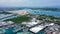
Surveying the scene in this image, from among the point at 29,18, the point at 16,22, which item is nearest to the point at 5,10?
the point at 16,22

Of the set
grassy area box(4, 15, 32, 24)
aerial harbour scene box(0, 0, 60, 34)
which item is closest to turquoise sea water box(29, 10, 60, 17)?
aerial harbour scene box(0, 0, 60, 34)

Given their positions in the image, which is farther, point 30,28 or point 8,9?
point 8,9

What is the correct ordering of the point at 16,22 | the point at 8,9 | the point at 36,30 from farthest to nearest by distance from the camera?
1. the point at 8,9
2. the point at 16,22
3. the point at 36,30

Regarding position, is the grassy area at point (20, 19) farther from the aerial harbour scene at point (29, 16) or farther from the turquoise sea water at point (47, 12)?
the turquoise sea water at point (47, 12)

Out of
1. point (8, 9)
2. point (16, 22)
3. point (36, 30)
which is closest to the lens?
point (36, 30)

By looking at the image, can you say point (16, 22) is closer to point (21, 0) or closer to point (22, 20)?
point (22, 20)

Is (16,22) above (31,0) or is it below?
below

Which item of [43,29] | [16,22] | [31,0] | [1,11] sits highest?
[31,0]

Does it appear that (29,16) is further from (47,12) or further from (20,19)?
(47,12)
